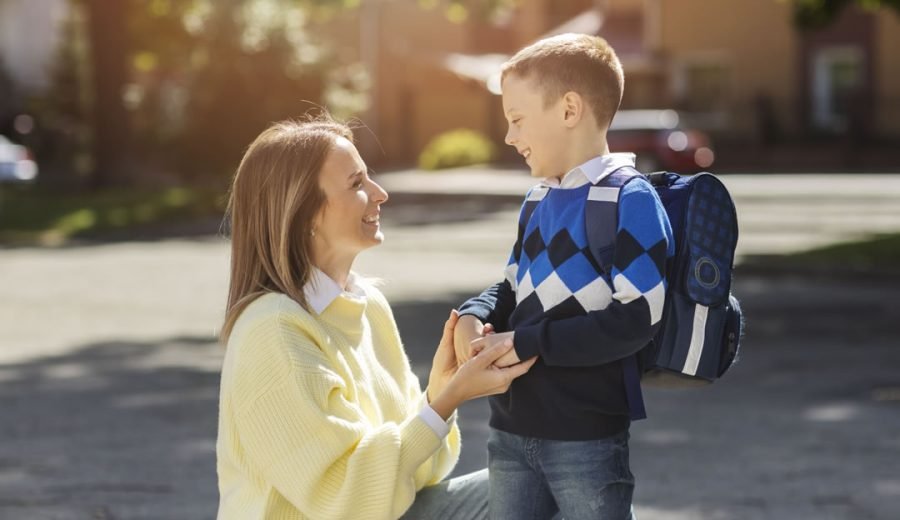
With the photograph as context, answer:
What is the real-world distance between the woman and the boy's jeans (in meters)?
0.17

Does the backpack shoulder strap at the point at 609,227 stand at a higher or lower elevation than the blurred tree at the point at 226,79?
higher

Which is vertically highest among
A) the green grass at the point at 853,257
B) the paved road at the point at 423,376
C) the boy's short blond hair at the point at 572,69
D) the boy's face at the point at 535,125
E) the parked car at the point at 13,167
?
the boy's short blond hair at the point at 572,69

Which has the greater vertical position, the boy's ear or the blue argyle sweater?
the boy's ear

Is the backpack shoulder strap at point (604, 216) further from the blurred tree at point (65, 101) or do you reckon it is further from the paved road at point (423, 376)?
the blurred tree at point (65, 101)

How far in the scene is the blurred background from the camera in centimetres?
643

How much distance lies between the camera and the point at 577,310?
3014mm

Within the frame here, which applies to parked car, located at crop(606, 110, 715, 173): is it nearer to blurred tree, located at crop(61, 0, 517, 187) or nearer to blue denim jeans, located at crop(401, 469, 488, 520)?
blurred tree, located at crop(61, 0, 517, 187)

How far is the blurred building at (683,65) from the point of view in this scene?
135 feet

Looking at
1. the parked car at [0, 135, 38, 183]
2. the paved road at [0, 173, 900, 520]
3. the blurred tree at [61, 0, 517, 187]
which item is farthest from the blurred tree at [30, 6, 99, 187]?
the paved road at [0, 173, 900, 520]

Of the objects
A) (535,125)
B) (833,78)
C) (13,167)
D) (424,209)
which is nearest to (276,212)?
(535,125)

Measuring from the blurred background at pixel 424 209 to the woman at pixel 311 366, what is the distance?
0.46 meters

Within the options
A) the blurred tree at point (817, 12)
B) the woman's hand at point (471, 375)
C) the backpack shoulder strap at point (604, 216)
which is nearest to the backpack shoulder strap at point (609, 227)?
the backpack shoulder strap at point (604, 216)

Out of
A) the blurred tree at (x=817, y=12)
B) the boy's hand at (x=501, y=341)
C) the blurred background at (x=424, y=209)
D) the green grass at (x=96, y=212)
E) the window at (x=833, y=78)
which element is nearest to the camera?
the boy's hand at (x=501, y=341)

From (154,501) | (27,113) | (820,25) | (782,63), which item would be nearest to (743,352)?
(154,501)
